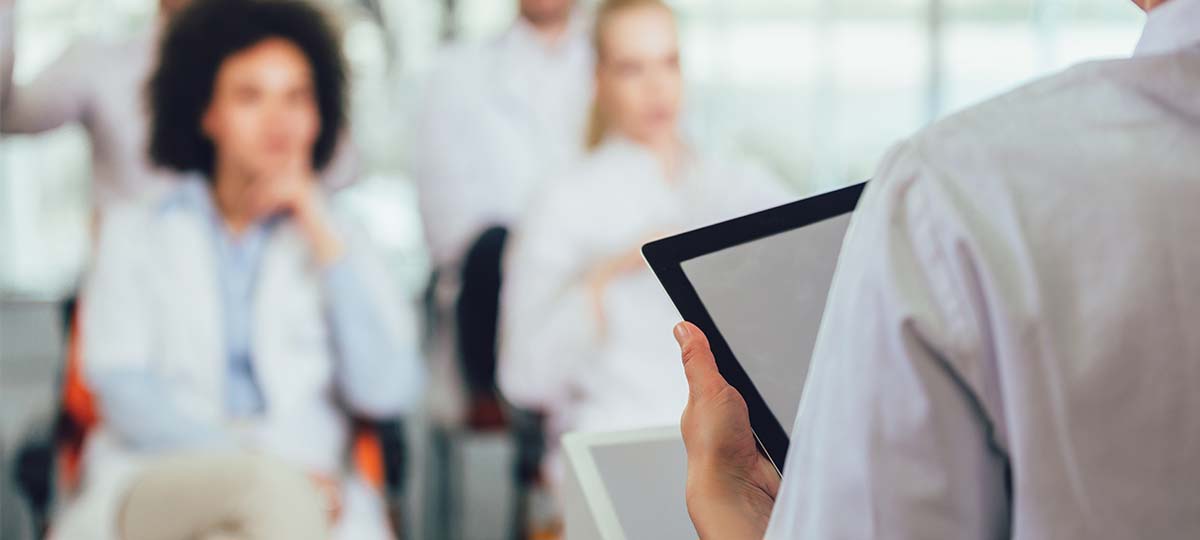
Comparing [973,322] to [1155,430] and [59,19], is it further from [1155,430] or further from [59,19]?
[59,19]

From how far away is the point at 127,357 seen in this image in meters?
1.97

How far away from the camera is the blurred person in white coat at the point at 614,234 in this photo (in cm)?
220

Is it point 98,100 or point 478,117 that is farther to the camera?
point 478,117

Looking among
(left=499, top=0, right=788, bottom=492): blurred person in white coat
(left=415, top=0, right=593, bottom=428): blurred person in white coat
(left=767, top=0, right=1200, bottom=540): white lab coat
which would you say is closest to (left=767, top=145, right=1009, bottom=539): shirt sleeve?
(left=767, top=0, right=1200, bottom=540): white lab coat

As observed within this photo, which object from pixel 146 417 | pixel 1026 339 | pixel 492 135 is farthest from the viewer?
pixel 492 135

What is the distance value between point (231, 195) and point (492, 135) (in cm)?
75

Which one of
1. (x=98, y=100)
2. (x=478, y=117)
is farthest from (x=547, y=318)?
(x=98, y=100)

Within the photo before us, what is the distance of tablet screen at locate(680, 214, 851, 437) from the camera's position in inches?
28.8

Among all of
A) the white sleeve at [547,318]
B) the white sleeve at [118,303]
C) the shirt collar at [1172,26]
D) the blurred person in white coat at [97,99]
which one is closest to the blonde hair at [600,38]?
the white sleeve at [547,318]

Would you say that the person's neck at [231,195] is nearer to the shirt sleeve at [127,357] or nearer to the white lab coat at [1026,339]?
the shirt sleeve at [127,357]

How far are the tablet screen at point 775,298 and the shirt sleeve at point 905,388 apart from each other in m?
0.16

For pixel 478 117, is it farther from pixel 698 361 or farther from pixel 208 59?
pixel 698 361

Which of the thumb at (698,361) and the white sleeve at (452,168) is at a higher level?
the thumb at (698,361)

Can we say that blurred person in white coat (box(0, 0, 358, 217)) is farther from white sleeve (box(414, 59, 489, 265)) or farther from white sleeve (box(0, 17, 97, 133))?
white sleeve (box(414, 59, 489, 265))
